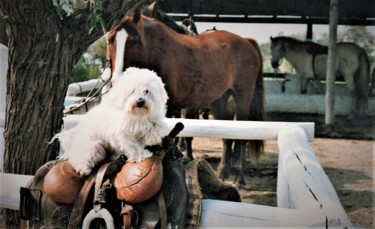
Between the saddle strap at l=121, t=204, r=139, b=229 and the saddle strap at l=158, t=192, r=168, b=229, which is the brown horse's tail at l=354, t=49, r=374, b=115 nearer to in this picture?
the saddle strap at l=158, t=192, r=168, b=229

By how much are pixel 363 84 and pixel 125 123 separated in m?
1.02

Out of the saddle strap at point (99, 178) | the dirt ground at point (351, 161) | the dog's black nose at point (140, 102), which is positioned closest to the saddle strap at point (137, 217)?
the saddle strap at point (99, 178)

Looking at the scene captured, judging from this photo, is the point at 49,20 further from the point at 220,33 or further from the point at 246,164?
the point at 246,164

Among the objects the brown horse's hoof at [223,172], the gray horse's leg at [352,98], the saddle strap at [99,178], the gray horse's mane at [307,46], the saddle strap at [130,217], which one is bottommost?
the saddle strap at [130,217]

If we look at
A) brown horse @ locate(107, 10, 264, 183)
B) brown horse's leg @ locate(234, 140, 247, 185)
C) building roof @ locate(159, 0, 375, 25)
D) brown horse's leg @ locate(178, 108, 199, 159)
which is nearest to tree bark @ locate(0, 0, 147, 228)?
brown horse @ locate(107, 10, 264, 183)

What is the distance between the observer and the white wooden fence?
207cm

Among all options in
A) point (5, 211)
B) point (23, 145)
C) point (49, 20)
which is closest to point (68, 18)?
point (49, 20)

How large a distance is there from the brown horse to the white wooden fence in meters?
0.06

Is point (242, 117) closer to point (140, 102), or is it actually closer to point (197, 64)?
point (197, 64)

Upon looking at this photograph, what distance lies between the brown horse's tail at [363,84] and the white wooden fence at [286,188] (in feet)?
0.73

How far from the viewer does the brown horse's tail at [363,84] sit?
223 cm

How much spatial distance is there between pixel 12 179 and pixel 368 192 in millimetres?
1625

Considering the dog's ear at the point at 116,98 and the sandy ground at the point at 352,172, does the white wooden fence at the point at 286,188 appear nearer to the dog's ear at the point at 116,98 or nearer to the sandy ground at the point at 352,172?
the sandy ground at the point at 352,172

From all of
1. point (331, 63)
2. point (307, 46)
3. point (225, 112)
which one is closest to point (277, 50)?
point (307, 46)
